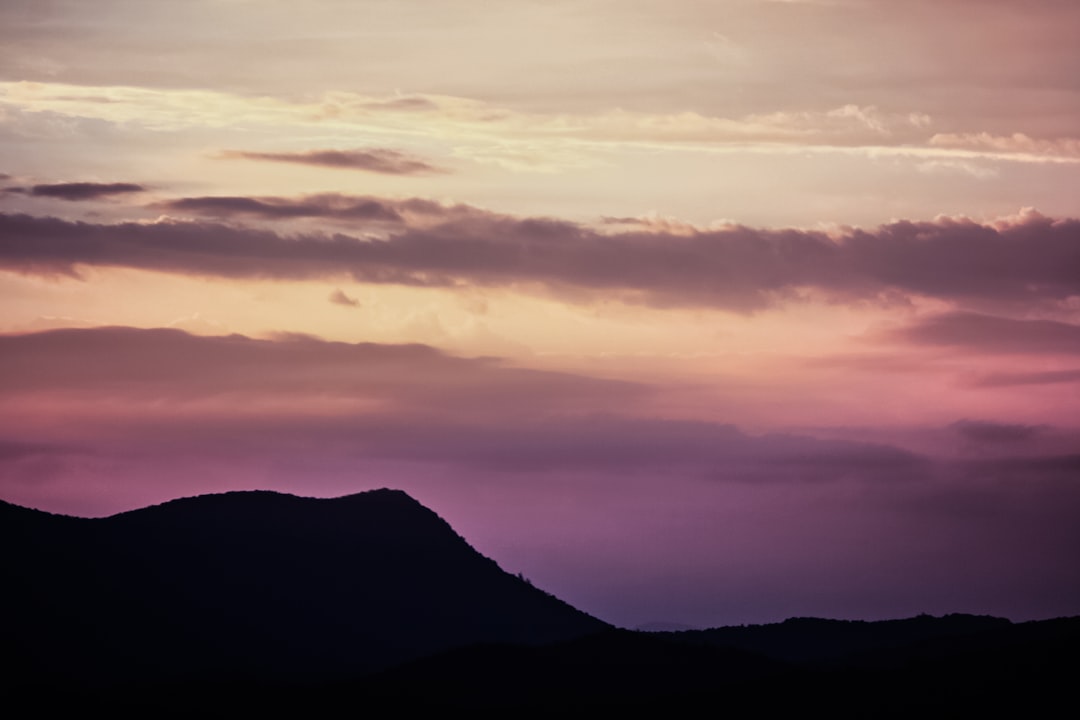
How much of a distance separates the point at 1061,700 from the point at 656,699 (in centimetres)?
4656

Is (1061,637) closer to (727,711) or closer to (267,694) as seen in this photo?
(727,711)

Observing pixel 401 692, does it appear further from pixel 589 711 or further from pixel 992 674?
pixel 992 674

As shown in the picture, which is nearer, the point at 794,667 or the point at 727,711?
the point at 727,711

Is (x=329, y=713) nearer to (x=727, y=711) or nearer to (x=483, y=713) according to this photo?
(x=483, y=713)

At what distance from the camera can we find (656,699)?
191 metres

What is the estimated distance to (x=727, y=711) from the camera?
18225cm

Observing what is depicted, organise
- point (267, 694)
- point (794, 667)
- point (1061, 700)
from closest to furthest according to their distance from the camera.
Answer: point (1061, 700) < point (267, 694) < point (794, 667)

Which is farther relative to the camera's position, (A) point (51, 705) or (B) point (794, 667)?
(B) point (794, 667)

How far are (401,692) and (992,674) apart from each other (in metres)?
68.9

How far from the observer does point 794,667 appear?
200m

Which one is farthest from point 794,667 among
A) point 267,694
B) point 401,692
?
point 267,694

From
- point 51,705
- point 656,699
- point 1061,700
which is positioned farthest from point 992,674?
point 51,705

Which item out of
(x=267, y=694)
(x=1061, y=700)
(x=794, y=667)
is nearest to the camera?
(x=1061, y=700)

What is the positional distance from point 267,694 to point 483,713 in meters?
25.1
